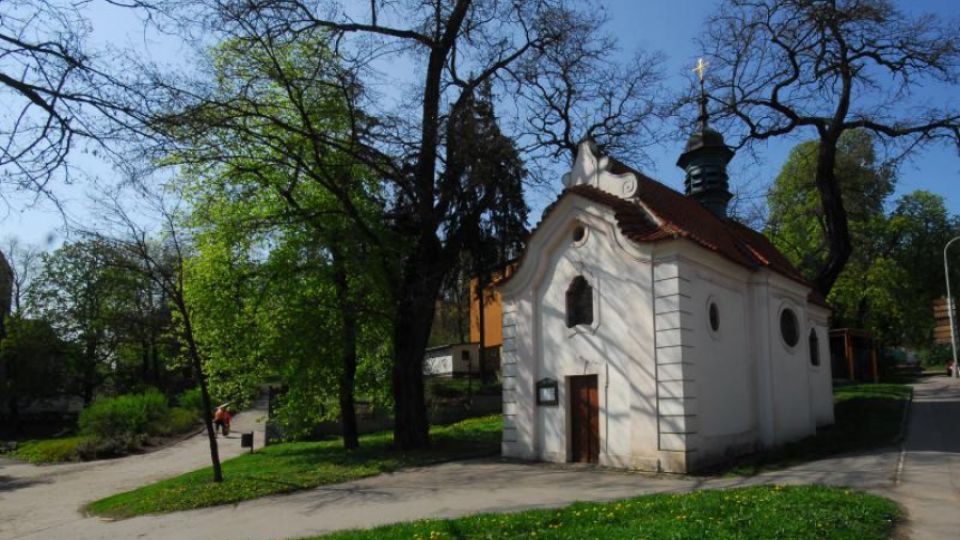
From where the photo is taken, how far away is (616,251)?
1573 centimetres

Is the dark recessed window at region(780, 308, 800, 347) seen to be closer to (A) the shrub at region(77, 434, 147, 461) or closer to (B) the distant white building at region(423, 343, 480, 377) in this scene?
(A) the shrub at region(77, 434, 147, 461)

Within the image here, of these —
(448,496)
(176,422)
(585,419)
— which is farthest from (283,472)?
(176,422)

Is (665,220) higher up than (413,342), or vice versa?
(665,220)

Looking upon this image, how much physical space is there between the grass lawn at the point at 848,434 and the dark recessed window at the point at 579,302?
4.51 m

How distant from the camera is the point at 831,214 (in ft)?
79.5

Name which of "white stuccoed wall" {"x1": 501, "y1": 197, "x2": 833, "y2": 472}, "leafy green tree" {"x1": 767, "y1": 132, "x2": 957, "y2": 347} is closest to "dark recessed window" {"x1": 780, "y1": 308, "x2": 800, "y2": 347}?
"white stuccoed wall" {"x1": 501, "y1": 197, "x2": 833, "y2": 472}

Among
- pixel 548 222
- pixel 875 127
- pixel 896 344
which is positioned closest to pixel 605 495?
pixel 548 222

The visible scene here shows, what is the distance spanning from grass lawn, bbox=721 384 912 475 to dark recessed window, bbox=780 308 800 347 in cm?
239

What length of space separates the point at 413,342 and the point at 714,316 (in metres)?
8.32

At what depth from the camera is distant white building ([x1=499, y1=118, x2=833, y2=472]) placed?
14.5 m

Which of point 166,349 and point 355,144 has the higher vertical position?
point 355,144

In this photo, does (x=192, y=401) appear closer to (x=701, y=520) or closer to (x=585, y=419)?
(x=585, y=419)

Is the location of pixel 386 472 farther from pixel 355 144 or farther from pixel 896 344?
pixel 896 344

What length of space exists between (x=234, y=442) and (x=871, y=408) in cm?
2454
